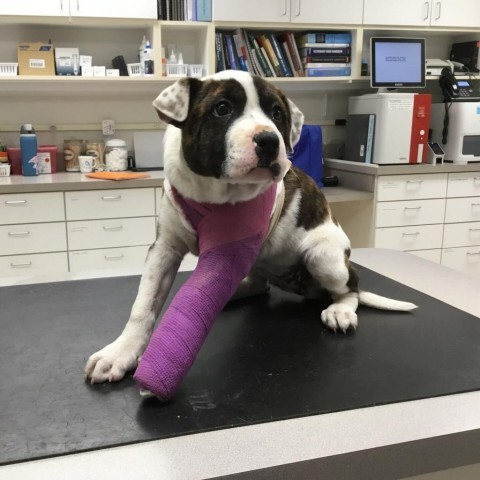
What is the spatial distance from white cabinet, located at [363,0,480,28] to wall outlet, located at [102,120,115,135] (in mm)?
1707

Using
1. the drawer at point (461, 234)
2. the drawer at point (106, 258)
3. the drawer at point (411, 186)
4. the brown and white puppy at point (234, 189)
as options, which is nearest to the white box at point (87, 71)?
the drawer at point (106, 258)

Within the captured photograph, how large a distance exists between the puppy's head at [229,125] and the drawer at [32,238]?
6.36 ft

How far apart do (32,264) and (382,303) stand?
2.07 meters

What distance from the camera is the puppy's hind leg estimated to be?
1157mm

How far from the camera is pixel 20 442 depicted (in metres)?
0.67

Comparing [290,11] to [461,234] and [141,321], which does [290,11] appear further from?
[141,321]

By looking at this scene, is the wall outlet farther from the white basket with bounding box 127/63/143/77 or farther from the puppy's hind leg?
the puppy's hind leg

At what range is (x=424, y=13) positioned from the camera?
3293 millimetres

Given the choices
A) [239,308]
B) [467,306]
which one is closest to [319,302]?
[239,308]

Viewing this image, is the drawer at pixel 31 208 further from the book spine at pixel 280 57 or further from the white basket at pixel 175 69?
the book spine at pixel 280 57

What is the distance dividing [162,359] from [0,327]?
482mm

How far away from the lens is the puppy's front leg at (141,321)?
85cm

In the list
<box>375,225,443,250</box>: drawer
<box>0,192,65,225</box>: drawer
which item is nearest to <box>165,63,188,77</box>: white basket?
<box>0,192,65,225</box>: drawer

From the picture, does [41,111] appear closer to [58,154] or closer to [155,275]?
[58,154]
